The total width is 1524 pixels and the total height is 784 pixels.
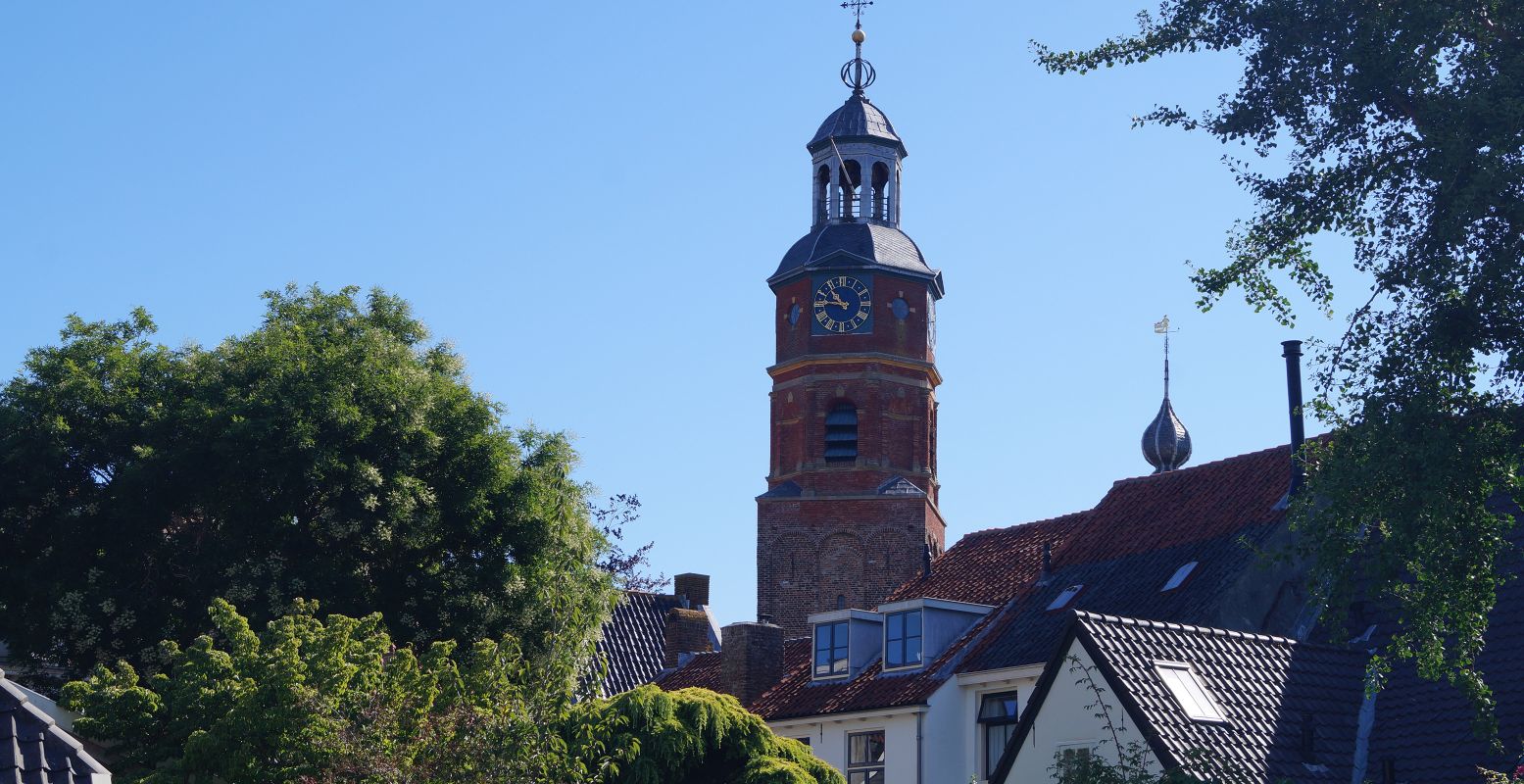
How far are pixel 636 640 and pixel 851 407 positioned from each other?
1506 cm

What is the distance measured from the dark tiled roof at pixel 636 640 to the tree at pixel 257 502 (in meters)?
14.7

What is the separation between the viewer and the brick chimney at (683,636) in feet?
145

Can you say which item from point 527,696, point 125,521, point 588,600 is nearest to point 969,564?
point 588,600

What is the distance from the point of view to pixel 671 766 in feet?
83.5

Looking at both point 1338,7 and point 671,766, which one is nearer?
point 1338,7

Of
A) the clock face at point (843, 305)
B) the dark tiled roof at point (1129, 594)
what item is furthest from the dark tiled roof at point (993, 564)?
the clock face at point (843, 305)

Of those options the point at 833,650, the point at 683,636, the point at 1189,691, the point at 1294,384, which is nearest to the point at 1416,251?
the point at 1189,691

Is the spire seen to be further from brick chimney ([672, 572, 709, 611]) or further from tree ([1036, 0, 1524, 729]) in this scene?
tree ([1036, 0, 1524, 729])

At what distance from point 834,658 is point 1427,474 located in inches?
909

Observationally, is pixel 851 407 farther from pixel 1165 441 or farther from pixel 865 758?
pixel 865 758

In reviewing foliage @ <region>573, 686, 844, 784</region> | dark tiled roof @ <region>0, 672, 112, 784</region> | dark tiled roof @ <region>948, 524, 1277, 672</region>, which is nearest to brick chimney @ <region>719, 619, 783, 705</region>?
dark tiled roof @ <region>948, 524, 1277, 672</region>

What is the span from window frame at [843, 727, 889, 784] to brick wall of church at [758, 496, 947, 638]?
64.3 ft

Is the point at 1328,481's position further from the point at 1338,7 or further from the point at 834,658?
the point at 834,658

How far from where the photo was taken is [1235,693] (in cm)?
2314
